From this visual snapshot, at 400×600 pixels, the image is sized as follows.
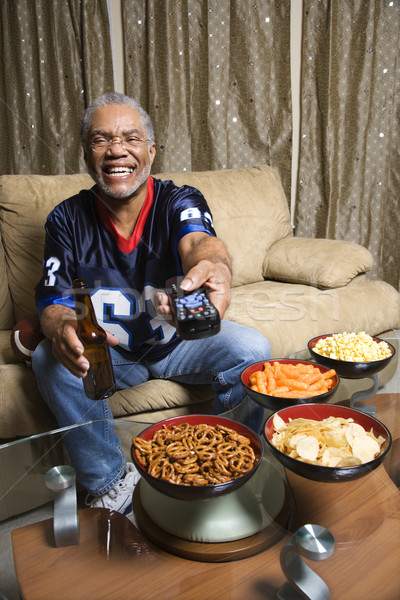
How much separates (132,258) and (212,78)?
1.73m

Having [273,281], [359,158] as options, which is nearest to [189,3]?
[359,158]

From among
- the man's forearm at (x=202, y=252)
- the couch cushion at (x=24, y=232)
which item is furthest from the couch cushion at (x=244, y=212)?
the man's forearm at (x=202, y=252)

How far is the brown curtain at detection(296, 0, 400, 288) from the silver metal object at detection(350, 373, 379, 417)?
194 centimetres

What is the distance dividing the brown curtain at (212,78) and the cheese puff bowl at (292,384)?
1.99 m

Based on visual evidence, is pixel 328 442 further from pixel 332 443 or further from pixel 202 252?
pixel 202 252

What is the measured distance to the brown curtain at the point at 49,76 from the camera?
8.30 feet

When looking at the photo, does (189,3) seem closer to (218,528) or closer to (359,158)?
(359,158)

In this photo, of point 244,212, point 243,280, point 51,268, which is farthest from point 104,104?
point 243,280

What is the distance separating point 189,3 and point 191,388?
2.24 meters

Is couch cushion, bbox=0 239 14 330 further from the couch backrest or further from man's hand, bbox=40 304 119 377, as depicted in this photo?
man's hand, bbox=40 304 119 377

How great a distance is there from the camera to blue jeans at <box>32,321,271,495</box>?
0.84 metres

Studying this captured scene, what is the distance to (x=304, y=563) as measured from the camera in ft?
1.88

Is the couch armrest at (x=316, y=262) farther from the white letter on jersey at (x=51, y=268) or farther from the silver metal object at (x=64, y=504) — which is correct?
the silver metal object at (x=64, y=504)

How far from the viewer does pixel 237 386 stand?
1248 millimetres
